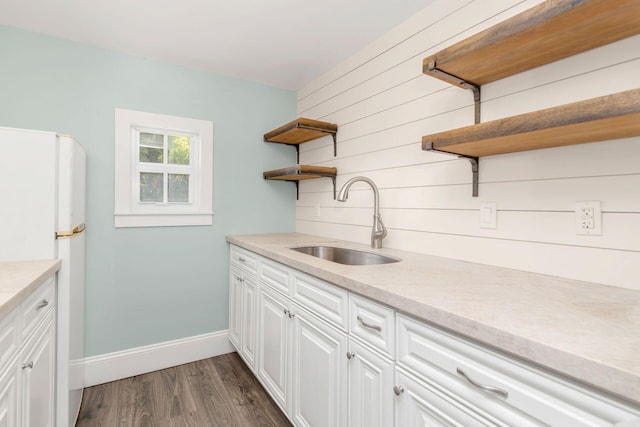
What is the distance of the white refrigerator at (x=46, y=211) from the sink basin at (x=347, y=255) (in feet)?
4.10

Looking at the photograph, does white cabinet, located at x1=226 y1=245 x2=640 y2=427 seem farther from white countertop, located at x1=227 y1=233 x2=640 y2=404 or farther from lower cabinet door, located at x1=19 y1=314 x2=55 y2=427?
lower cabinet door, located at x1=19 y1=314 x2=55 y2=427

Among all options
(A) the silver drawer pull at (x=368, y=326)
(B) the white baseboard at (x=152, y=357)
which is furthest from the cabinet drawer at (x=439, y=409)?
(B) the white baseboard at (x=152, y=357)

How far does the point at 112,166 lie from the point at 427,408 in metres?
2.44

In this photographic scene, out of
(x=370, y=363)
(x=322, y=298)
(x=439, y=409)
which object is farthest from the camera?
(x=322, y=298)

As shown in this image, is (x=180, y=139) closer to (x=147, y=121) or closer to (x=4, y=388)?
(x=147, y=121)

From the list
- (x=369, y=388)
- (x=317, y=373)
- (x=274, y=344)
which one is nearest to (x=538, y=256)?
(x=369, y=388)

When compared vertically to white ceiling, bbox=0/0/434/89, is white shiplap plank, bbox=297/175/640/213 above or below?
below

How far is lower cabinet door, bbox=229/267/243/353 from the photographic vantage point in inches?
98.3

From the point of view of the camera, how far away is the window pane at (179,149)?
2.60m

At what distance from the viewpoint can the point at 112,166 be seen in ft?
7.66

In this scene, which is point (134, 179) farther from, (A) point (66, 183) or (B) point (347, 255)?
(B) point (347, 255)

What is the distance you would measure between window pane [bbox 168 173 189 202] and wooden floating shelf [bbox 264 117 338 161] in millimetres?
786

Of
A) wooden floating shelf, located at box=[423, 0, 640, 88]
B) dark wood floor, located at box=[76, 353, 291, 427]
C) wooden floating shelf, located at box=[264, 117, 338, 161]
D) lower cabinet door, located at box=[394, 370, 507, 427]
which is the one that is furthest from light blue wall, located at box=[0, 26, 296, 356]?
lower cabinet door, located at box=[394, 370, 507, 427]

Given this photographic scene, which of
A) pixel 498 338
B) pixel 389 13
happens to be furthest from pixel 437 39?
pixel 498 338
